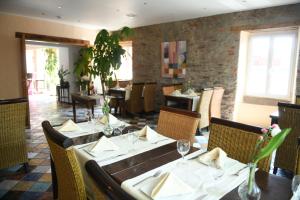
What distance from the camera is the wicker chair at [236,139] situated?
61.2 inches

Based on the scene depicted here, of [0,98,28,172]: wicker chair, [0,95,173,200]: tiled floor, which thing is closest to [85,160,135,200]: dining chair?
[0,95,173,200]: tiled floor

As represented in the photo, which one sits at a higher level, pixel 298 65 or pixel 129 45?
pixel 129 45

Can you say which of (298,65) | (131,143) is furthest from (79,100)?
(298,65)

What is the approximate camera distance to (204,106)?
446 cm

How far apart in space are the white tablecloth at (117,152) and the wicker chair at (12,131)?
134 centimetres

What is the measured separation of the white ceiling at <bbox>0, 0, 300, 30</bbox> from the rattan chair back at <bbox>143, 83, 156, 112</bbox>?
1.73 m

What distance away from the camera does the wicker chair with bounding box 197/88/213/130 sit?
4316 millimetres

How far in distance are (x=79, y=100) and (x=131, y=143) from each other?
3.81m

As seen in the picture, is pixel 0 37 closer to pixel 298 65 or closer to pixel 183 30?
pixel 183 30

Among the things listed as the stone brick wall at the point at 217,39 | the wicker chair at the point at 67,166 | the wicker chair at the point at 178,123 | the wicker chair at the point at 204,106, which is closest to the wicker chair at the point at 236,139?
the wicker chair at the point at 178,123

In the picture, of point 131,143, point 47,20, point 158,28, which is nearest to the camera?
point 131,143

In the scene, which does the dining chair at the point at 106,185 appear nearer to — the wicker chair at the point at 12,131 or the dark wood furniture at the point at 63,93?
the wicker chair at the point at 12,131

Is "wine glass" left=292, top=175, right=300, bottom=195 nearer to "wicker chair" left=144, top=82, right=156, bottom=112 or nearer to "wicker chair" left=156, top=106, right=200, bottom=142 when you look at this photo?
"wicker chair" left=156, top=106, right=200, bottom=142

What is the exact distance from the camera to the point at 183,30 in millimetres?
5852
